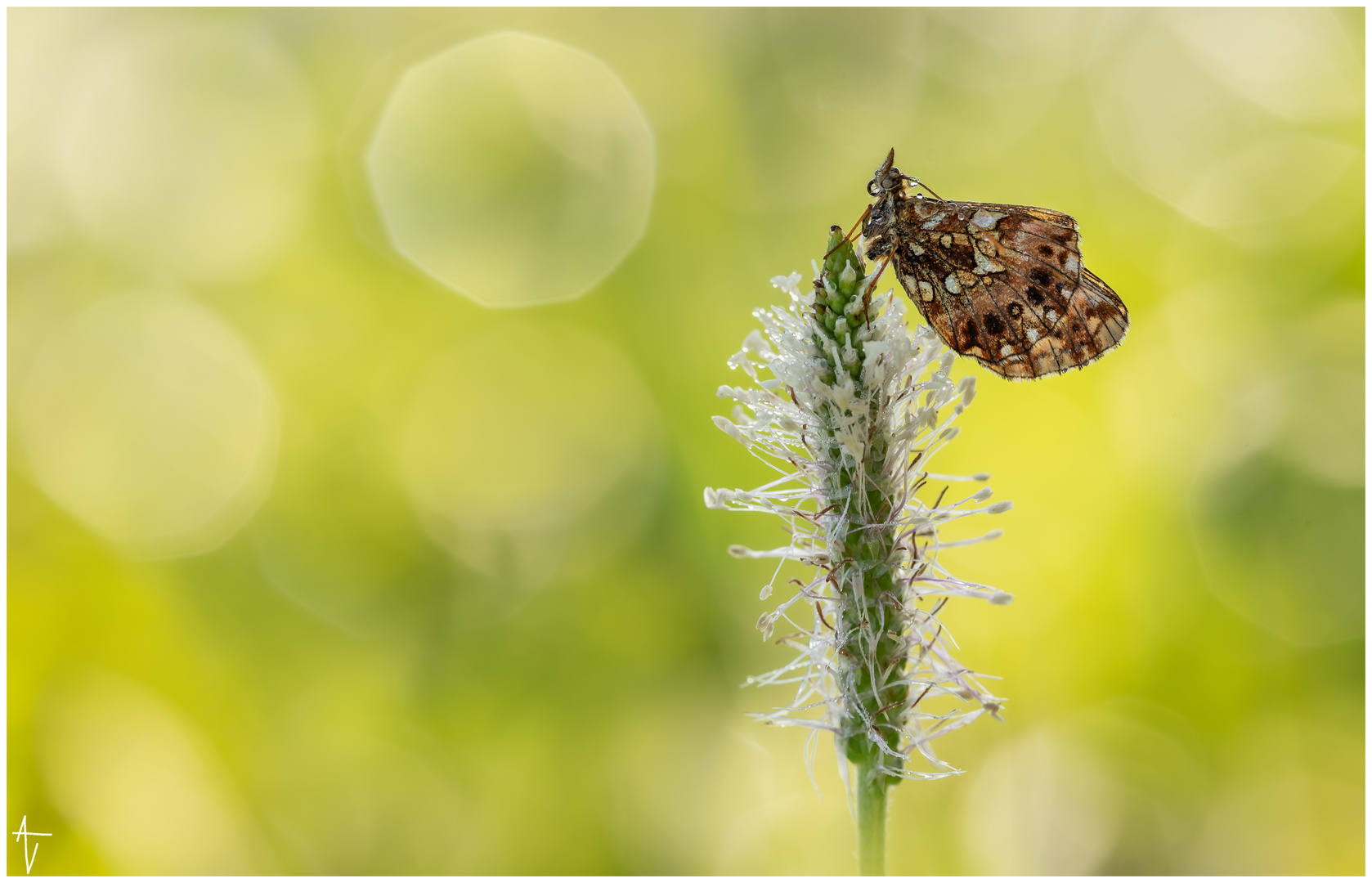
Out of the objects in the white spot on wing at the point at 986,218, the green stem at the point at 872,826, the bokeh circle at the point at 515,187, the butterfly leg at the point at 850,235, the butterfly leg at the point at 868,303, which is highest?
the bokeh circle at the point at 515,187

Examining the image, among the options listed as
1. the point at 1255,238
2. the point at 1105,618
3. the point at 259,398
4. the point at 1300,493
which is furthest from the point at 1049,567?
the point at 259,398

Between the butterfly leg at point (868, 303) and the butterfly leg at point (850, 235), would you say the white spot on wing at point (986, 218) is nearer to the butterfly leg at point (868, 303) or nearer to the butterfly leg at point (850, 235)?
the butterfly leg at point (850, 235)

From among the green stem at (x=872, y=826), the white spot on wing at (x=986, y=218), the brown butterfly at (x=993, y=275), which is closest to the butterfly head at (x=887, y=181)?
the brown butterfly at (x=993, y=275)

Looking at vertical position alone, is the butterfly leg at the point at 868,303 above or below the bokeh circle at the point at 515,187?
below

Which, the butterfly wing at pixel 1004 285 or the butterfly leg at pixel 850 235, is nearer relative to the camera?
the butterfly leg at pixel 850 235

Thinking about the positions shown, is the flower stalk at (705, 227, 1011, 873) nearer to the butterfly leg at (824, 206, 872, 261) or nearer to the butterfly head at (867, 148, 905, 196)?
the butterfly leg at (824, 206, 872, 261)

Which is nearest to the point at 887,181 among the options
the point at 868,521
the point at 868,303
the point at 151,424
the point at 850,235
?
the point at 850,235

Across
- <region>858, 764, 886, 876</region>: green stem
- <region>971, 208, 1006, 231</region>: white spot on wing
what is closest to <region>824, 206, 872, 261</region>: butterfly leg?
<region>971, 208, 1006, 231</region>: white spot on wing
